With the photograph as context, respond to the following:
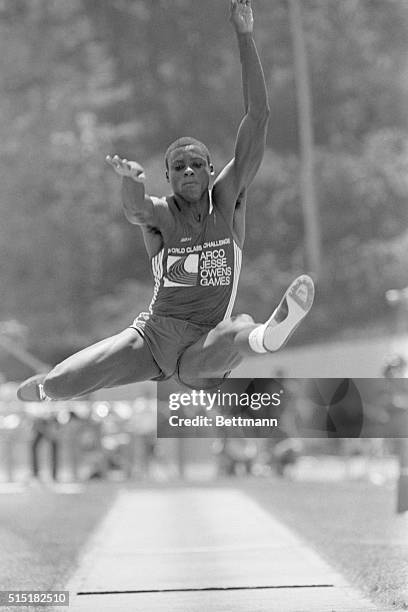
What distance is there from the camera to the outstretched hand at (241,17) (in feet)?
19.7

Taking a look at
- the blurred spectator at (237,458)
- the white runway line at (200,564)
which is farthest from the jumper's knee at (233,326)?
the blurred spectator at (237,458)

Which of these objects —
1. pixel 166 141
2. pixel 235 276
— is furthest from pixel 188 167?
pixel 166 141

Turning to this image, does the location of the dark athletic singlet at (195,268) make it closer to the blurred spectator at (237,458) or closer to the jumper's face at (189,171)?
the jumper's face at (189,171)

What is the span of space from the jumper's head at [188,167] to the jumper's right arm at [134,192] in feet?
0.62

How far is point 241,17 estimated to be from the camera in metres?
6.01

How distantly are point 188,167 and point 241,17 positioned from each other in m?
0.71

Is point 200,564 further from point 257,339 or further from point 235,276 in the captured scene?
point 257,339

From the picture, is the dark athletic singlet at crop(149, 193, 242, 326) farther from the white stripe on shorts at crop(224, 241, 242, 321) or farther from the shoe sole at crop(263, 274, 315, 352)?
the shoe sole at crop(263, 274, 315, 352)

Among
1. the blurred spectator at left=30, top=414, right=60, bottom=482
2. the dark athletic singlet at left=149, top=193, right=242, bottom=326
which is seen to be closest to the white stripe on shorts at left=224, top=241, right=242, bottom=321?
the dark athletic singlet at left=149, top=193, right=242, bottom=326

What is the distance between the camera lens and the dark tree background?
8.83 metres

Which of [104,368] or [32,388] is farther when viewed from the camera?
[32,388]

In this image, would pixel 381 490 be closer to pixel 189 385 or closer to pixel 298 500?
pixel 298 500

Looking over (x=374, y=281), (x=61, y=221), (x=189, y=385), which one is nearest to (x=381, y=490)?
(x=374, y=281)

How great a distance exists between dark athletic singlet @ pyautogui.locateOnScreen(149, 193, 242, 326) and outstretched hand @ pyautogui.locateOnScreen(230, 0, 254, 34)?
2.69 feet
